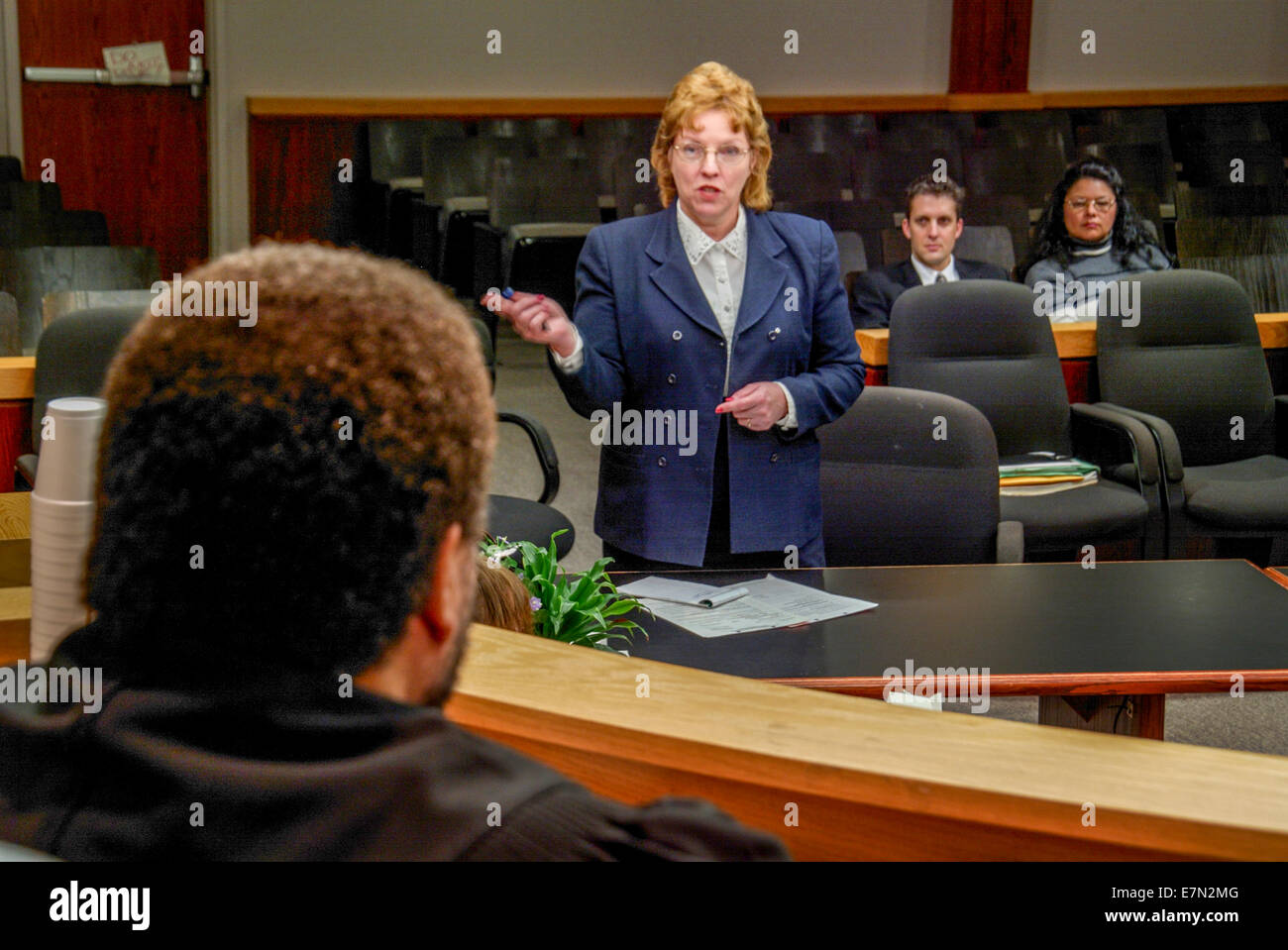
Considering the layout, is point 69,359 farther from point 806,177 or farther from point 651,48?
point 651,48

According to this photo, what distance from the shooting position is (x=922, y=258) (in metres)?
4.69

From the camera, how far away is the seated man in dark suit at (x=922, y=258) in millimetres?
4648

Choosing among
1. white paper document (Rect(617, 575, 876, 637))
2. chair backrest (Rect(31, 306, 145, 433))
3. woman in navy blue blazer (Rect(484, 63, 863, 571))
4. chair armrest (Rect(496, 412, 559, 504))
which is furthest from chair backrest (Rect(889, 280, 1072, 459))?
chair backrest (Rect(31, 306, 145, 433))

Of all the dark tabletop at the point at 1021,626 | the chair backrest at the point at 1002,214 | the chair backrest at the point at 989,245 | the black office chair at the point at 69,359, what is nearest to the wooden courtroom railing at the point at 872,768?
the dark tabletop at the point at 1021,626

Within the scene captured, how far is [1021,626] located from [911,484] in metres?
0.67

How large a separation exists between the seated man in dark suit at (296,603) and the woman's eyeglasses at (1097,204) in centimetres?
439

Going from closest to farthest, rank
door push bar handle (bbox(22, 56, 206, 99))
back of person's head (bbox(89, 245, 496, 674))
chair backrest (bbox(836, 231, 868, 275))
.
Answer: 1. back of person's head (bbox(89, 245, 496, 674))
2. chair backrest (bbox(836, 231, 868, 275))
3. door push bar handle (bbox(22, 56, 206, 99))

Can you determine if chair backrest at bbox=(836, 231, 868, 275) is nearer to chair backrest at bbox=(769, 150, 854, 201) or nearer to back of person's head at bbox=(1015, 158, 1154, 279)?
chair backrest at bbox=(769, 150, 854, 201)

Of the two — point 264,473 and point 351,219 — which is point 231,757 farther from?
point 351,219

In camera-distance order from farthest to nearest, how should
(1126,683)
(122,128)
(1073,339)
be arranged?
(122,128) → (1073,339) → (1126,683)

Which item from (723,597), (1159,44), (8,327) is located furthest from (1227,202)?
(8,327)

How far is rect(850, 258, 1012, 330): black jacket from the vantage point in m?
4.70

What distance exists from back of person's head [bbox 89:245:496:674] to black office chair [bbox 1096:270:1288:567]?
367 centimetres
